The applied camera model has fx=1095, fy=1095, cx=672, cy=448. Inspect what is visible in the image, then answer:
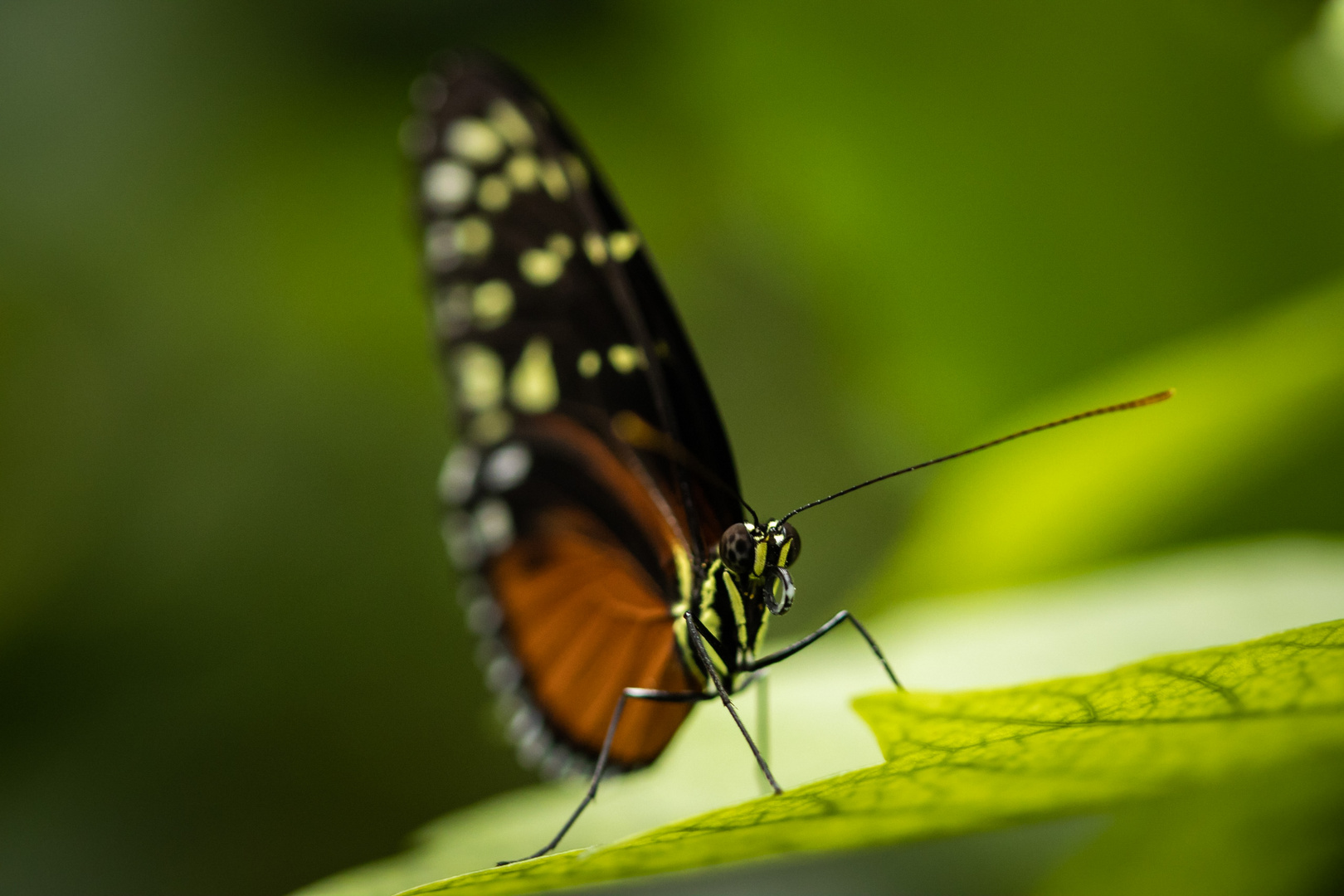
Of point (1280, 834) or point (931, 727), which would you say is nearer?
point (931, 727)

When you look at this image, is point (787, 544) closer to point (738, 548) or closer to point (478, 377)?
point (738, 548)

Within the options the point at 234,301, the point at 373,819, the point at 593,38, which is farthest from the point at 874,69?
the point at 373,819

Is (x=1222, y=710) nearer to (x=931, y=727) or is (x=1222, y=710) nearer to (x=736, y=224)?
(x=931, y=727)

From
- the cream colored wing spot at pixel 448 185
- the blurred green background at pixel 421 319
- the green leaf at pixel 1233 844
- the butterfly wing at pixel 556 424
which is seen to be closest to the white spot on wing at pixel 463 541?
the butterfly wing at pixel 556 424

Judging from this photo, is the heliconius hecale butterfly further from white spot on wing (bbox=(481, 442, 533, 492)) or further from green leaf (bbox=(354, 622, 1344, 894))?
green leaf (bbox=(354, 622, 1344, 894))

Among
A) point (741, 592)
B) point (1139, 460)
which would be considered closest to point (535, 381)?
point (741, 592)
